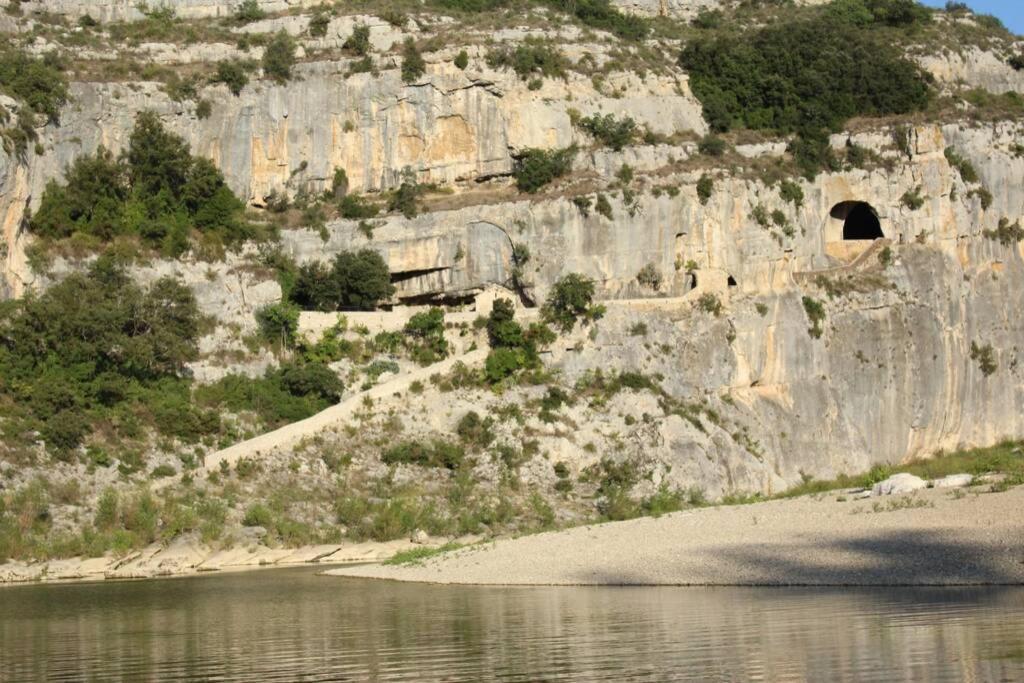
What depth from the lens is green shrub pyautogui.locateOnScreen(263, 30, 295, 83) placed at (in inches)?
2611

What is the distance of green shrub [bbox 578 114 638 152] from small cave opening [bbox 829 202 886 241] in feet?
31.5

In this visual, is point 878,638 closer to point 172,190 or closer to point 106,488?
point 106,488

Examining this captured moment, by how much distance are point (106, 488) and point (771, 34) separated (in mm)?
40875

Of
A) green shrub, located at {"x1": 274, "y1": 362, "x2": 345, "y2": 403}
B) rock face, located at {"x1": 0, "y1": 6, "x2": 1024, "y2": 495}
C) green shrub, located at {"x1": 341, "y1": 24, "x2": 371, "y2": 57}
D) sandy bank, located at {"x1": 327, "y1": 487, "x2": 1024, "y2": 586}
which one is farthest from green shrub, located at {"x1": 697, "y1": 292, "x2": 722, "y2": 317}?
sandy bank, located at {"x1": 327, "y1": 487, "x2": 1024, "y2": 586}

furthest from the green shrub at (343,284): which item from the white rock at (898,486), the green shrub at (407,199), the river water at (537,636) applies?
the river water at (537,636)

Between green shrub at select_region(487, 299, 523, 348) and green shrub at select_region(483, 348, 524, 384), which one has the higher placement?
green shrub at select_region(487, 299, 523, 348)

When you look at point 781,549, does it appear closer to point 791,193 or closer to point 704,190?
point 704,190

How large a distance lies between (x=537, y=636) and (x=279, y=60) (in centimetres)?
4526

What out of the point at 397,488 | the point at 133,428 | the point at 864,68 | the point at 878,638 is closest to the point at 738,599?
the point at 878,638

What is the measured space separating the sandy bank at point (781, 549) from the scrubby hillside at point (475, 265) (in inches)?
388

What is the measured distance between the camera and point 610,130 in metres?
66.6

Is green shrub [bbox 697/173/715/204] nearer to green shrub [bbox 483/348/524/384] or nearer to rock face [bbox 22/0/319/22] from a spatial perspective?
green shrub [bbox 483/348/524/384]

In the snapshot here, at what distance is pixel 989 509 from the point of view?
3178 centimetres

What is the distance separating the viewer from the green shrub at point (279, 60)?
66312mm
